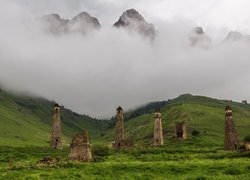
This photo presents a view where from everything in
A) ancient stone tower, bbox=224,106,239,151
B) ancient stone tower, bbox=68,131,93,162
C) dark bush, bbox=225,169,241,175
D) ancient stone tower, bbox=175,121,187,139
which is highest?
ancient stone tower, bbox=175,121,187,139

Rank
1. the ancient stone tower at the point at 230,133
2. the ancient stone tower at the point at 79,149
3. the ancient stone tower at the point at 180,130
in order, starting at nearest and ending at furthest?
the ancient stone tower at the point at 79,149, the ancient stone tower at the point at 230,133, the ancient stone tower at the point at 180,130

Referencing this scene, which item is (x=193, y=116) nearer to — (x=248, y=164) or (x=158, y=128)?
(x=158, y=128)

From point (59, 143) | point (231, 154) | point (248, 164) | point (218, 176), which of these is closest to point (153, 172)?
point (218, 176)

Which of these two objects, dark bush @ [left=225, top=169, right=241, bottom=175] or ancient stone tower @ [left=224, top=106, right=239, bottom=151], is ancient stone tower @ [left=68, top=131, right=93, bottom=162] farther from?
ancient stone tower @ [left=224, top=106, right=239, bottom=151]

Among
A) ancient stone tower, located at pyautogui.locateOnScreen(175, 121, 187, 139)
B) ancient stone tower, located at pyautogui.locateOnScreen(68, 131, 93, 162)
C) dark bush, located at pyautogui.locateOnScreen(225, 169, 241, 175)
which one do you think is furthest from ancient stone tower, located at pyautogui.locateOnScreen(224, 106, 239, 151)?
ancient stone tower, located at pyautogui.locateOnScreen(175, 121, 187, 139)

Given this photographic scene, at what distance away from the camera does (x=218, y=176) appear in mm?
29969

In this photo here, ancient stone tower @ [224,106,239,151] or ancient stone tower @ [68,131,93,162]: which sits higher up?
ancient stone tower @ [224,106,239,151]

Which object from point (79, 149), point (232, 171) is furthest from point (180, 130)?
point (232, 171)

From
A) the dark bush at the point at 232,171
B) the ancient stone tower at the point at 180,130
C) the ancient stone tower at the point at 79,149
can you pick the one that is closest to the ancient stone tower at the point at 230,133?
the ancient stone tower at the point at 79,149

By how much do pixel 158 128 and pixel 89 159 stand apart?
3537cm

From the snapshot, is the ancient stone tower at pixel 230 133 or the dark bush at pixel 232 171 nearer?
the dark bush at pixel 232 171

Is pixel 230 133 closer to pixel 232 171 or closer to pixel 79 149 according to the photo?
pixel 79 149

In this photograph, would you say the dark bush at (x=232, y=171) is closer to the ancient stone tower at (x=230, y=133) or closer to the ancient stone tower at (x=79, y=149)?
the ancient stone tower at (x=79, y=149)

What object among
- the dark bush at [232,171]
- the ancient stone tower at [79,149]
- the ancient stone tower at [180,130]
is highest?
the ancient stone tower at [180,130]
